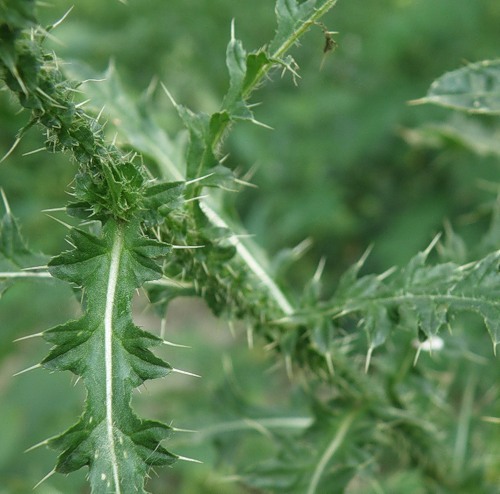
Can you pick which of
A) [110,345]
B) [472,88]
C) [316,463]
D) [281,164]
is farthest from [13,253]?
[281,164]

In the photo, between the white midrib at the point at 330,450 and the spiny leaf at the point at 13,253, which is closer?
the spiny leaf at the point at 13,253

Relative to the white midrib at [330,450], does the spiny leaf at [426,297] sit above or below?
above

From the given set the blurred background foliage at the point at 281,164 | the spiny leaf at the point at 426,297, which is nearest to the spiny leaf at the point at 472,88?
the spiny leaf at the point at 426,297

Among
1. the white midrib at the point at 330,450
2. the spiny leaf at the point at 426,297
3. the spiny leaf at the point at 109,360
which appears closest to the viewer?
the spiny leaf at the point at 109,360

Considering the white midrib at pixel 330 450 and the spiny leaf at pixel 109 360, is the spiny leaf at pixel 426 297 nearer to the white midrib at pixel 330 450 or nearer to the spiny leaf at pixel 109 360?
the white midrib at pixel 330 450

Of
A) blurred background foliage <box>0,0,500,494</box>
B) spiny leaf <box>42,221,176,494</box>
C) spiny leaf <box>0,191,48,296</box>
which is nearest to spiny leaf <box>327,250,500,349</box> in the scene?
spiny leaf <box>42,221,176,494</box>

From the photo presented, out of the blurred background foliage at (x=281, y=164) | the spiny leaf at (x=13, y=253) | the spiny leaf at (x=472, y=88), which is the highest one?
the spiny leaf at (x=472, y=88)
